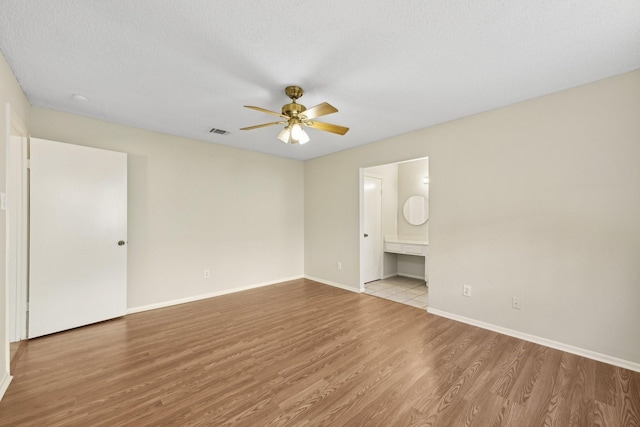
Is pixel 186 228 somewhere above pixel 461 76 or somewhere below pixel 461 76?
below

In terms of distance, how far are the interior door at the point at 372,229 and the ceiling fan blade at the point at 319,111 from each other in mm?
2692

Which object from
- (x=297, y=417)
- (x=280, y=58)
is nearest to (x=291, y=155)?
(x=280, y=58)

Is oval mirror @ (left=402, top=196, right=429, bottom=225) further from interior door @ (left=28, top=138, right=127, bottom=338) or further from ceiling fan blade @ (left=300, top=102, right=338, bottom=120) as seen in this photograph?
interior door @ (left=28, top=138, right=127, bottom=338)

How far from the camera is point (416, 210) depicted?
17.7ft

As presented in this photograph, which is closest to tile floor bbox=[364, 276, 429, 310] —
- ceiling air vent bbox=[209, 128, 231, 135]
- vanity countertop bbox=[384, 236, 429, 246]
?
vanity countertop bbox=[384, 236, 429, 246]

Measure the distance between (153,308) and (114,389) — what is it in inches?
72.6

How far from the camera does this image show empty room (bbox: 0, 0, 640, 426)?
169 cm

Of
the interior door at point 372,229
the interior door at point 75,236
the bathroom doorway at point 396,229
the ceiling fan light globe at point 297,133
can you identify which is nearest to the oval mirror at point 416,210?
the bathroom doorway at point 396,229

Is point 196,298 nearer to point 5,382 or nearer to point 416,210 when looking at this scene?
point 5,382

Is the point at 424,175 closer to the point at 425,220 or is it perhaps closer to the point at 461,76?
the point at 425,220

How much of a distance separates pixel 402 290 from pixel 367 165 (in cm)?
219

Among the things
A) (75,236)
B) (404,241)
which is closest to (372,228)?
(404,241)

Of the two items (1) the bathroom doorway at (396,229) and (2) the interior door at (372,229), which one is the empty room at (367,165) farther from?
(2) the interior door at (372,229)

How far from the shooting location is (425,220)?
5.20 m
